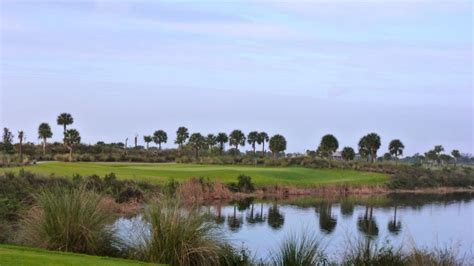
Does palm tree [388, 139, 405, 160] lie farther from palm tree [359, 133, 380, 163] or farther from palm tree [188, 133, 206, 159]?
palm tree [188, 133, 206, 159]

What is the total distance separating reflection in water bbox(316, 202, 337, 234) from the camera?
31.9 meters

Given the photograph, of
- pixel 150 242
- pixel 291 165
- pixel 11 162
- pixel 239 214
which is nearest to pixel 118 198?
pixel 239 214

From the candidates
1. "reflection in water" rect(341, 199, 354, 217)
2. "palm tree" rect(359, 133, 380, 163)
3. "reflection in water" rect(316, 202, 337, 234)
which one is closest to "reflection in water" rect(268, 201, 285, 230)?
"reflection in water" rect(316, 202, 337, 234)

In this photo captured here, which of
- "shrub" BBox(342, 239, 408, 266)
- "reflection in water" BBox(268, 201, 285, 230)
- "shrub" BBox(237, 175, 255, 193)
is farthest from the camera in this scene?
"shrub" BBox(237, 175, 255, 193)

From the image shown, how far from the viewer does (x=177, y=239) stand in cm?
1270

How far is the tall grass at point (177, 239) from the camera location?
497 inches

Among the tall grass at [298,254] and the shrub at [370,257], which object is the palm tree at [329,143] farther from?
the tall grass at [298,254]

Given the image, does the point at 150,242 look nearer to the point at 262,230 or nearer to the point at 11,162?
the point at 262,230

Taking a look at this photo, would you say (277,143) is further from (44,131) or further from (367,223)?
(367,223)

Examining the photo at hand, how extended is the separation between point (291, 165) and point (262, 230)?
57.3m

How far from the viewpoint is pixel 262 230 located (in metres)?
29.8

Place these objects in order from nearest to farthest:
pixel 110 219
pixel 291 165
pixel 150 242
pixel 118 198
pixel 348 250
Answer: pixel 150 242 → pixel 110 219 → pixel 348 250 → pixel 118 198 → pixel 291 165

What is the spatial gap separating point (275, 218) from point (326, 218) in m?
3.67

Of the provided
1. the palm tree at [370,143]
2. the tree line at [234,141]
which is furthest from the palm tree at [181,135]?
the palm tree at [370,143]
